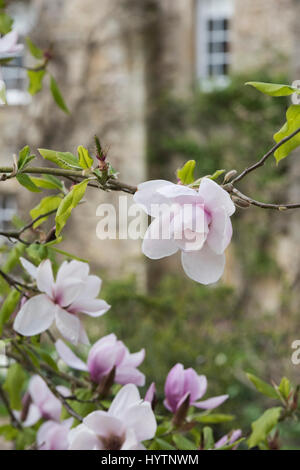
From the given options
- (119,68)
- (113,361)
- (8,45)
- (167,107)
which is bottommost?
(167,107)

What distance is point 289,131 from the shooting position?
0.66m

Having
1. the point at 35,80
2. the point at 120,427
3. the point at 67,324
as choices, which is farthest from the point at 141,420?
the point at 35,80

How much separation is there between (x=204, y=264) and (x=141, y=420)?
167 mm

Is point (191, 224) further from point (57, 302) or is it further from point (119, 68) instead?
point (119, 68)

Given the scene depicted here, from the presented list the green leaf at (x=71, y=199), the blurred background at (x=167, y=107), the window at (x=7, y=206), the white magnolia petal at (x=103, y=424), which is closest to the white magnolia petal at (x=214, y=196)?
the green leaf at (x=71, y=199)

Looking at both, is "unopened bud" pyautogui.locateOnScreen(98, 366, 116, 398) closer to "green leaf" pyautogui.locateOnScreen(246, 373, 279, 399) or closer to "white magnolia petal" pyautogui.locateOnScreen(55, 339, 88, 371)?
"white magnolia petal" pyautogui.locateOnScreen(55, 339, 88, 371)

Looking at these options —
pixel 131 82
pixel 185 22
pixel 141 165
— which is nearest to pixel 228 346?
pixel 141 165

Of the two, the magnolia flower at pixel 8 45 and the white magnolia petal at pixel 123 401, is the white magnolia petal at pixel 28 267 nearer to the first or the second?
the white magnolia petal at pixel 123 401

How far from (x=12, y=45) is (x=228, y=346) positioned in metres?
3.46

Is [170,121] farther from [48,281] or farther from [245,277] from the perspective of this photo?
[48,281]

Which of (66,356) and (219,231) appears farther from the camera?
(66,356)

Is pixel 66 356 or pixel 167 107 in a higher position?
pixel 66 356

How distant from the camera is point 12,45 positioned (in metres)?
0.92

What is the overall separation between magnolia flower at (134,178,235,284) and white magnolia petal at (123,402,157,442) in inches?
5.7
